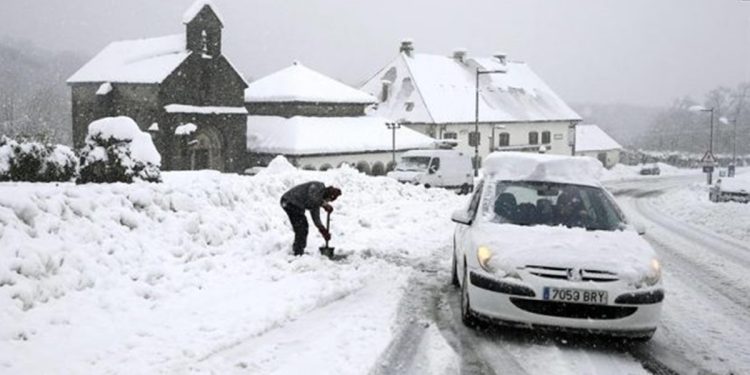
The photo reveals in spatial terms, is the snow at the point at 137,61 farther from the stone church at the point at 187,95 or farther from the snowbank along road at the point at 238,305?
the snowbank along road at the point at 238,305

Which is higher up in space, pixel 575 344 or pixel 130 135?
pixel 130 135

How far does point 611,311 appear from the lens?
20.6 feet

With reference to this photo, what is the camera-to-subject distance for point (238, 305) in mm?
7402

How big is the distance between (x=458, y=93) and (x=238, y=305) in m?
54.5

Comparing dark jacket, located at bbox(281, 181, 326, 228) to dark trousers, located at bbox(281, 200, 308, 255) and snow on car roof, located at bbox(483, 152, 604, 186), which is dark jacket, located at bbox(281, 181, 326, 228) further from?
snow on car roof, located at bbox(483, 152, 604, 186)

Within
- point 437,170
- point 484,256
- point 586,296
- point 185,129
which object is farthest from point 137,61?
point 586,296

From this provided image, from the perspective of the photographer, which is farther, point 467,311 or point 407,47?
point 407,47

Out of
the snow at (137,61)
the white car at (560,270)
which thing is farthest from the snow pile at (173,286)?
the snow at (137,61)

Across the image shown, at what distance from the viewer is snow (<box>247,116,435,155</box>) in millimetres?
41200

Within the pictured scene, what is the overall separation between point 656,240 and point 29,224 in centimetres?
1451

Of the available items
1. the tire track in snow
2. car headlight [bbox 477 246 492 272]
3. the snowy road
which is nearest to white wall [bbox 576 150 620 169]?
the tire track in snow

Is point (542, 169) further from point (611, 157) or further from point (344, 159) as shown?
point (611, 157)

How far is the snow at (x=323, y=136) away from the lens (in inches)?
1622

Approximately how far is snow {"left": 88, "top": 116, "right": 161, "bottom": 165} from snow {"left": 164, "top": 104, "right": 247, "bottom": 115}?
1077 inches
